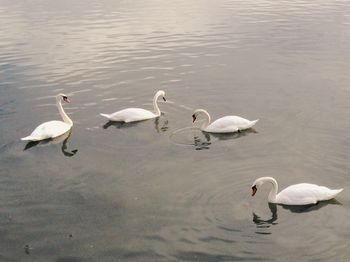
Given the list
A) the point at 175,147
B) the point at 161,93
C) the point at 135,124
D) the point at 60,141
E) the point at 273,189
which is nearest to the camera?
the point at 273,189

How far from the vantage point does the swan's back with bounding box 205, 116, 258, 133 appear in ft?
51.9

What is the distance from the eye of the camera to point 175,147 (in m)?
15.1

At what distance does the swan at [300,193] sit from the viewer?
11750 mm

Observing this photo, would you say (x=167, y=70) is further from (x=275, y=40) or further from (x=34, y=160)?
(x=34, y=160)

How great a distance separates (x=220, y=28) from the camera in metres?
30.3

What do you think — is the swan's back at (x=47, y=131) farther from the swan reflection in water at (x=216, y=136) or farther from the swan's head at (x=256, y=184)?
the swan's head at (x=256, y=184)

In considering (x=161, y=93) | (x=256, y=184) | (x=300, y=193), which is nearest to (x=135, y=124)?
(x=161, y=93)

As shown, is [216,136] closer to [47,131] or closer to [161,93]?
[161,93]

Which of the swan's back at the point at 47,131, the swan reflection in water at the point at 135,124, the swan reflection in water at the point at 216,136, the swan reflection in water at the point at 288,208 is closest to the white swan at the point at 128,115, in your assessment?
the swan reflection in water at the point at 135,124

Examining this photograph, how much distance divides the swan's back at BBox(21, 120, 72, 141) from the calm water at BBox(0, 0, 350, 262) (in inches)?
11.1

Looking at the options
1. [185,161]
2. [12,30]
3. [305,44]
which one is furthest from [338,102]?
[12,30]

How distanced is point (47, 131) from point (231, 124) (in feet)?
18.7

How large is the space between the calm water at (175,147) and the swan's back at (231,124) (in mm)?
316

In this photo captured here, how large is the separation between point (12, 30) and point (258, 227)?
25493mm
